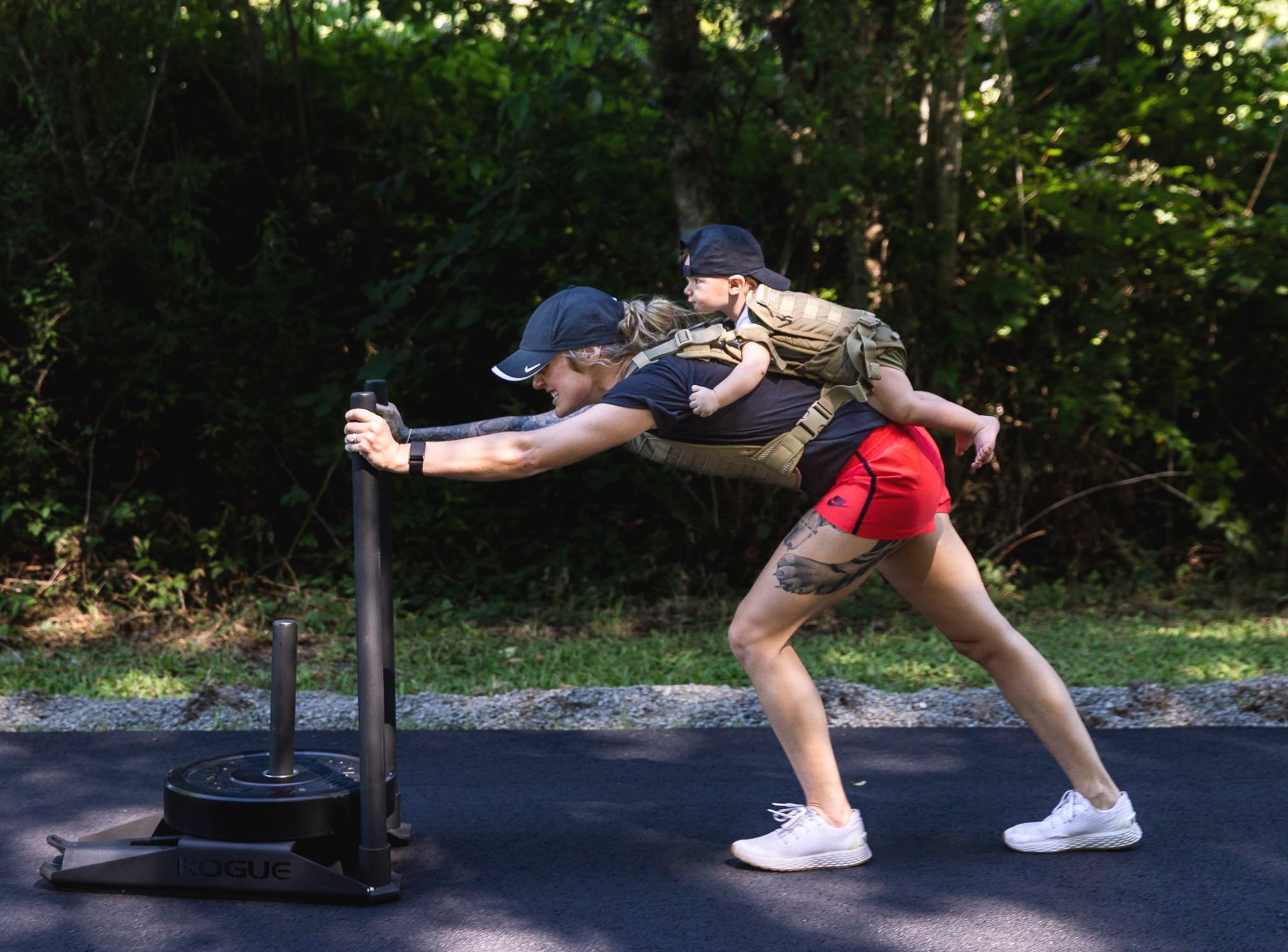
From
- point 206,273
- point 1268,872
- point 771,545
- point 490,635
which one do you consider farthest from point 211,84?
point 1268,872

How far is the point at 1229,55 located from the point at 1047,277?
5.61ft

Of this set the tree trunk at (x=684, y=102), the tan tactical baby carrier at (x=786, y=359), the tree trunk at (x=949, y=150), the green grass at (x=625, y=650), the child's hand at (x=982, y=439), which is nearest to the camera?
the tan tactical baby carrier at (x=786, y=359)

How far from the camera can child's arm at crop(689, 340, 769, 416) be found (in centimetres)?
342

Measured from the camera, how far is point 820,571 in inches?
142

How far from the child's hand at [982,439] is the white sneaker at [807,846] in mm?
1004

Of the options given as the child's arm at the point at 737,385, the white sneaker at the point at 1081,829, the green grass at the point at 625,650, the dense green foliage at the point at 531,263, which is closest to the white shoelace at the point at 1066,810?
the white sneaker at the point at 1081,829

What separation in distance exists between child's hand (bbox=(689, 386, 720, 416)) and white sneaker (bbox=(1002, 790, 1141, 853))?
4.90ft

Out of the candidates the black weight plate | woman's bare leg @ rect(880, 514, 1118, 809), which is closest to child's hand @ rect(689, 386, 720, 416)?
woman's bare leg @ rect(880, 514, 1118, 809)

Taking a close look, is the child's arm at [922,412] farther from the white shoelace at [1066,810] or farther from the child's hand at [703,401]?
the white shoelace at [1066,810]

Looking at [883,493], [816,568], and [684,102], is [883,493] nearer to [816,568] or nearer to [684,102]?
[816,568]

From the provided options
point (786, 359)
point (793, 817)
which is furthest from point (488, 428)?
point (793, 817)

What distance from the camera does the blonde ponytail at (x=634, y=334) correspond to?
3592mm

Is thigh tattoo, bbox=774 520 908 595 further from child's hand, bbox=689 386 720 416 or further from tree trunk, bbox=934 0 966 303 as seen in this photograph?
tree trunk, bbox=934 0 966 303

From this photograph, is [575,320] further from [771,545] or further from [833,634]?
[771,545]
